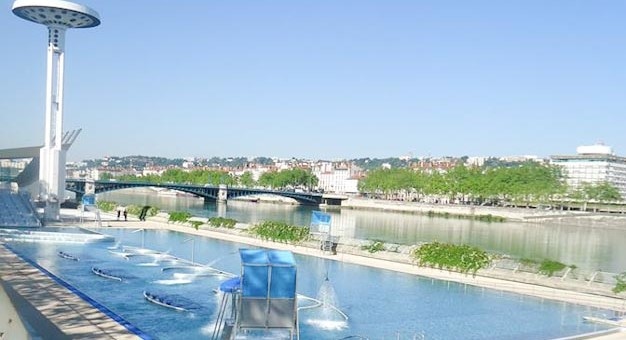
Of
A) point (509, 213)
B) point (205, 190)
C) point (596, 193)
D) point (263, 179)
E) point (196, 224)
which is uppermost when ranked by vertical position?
point (596, 193)

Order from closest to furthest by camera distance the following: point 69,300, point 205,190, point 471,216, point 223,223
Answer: point 69,300, point 223,223, point 471,216, point 205,190

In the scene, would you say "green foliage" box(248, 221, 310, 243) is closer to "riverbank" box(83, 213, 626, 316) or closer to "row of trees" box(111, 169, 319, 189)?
"riverbank" box(83, 213, 626, 316)

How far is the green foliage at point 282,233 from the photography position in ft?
102

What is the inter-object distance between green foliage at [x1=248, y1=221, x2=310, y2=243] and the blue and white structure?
18.6 metres

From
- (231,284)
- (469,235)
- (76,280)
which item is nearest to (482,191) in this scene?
(469,235)

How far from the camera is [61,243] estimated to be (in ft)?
98.2

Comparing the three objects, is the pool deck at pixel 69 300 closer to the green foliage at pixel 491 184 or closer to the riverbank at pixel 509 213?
the riverbank at pixel 509 213

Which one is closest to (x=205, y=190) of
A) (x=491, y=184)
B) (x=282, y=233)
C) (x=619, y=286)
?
(x=491, y=184)

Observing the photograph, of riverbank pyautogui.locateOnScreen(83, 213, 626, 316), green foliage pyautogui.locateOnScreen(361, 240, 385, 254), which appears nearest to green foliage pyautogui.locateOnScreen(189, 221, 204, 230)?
riverbank pyautogui.locateOnScreen(83, 213, 626, 316)

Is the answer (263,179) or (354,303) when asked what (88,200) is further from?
(263,179)

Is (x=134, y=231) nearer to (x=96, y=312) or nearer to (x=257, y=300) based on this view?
(x=96, y=312)

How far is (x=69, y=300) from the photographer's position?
14391 millimetres

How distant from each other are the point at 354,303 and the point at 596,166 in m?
144

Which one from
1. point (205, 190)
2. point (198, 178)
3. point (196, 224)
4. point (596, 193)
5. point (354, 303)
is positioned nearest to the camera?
point (354, 303)
